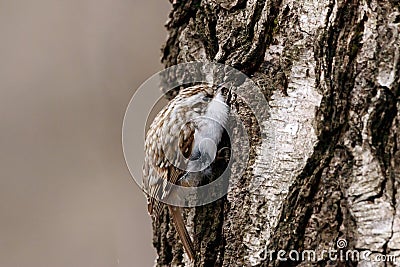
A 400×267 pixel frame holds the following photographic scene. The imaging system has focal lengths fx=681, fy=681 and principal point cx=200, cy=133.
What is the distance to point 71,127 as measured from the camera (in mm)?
2725

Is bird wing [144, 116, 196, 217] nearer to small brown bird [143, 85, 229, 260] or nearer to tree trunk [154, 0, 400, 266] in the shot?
small brown bird [143, 85, 229, 260]

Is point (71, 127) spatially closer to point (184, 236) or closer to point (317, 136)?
point (184, 236)

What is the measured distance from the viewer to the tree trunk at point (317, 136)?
1058mm

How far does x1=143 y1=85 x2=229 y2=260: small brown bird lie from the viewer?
1.26m

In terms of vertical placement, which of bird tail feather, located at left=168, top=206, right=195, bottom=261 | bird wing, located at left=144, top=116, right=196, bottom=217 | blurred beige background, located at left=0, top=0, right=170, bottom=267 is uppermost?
blurred beige background, located at left=0, top=0, right=170, bottom=267

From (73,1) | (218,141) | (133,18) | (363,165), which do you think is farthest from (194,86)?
(73,1)

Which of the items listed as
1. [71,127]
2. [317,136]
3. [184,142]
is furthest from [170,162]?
[71,127]

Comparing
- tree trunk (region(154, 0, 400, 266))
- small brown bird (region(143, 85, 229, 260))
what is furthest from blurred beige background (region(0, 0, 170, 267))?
tree trunk (region(154, 0, 400, 266))

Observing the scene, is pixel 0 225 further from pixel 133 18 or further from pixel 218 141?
pixel 218 141

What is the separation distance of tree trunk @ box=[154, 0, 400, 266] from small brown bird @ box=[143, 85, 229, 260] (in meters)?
0.07

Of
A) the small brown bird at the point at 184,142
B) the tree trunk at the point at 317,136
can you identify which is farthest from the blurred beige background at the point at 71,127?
the tree trunk at the point at 317,136

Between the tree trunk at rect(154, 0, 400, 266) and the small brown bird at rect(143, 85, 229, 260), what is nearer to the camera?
the tree trunk at rect(154, 0, 400, 266)

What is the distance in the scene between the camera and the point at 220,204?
1.25 meters

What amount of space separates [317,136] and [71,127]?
5.79 feet
